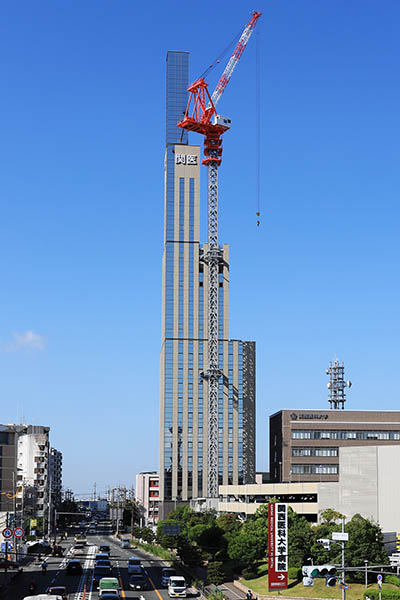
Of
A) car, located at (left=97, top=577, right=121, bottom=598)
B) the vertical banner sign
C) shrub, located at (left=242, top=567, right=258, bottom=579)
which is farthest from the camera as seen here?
shrub, located at (left=242, top=567, right=258, bottom=579)

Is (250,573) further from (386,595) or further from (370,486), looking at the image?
A: (386,595)

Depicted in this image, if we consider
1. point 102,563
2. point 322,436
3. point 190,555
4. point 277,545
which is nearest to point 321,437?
point 322,436

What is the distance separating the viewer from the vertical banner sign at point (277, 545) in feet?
274

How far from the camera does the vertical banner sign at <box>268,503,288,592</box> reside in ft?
274

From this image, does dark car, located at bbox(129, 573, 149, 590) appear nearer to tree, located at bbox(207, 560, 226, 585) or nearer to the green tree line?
tree, located at bbox(207, 560, 226, 585)

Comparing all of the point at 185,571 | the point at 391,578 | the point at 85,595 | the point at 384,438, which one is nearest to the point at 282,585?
the point at 391,578

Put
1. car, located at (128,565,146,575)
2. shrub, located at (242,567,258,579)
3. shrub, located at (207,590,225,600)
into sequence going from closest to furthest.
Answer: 1. shrub, located at (207,590,225,600)
2. car, located at (128,565,146,575)
3. shrub, located at (242,567,258,579)

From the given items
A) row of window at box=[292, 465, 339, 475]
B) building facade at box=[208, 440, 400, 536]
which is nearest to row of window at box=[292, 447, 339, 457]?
row of window at box=[292, 465, 339, 475]

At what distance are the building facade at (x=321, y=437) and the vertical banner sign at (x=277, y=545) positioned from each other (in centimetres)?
10424

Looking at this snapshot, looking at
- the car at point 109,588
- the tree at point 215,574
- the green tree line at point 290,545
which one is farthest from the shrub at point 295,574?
the car at point 109,588

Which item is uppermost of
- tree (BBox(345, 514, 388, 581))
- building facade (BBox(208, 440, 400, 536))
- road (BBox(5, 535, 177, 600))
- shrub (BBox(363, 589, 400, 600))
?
building facade (BBox(208, 440, 400, 536))

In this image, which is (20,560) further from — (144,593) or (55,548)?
(144,593)

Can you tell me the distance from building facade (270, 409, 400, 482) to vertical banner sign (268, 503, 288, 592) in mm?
104237

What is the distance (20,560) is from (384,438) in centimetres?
9616
